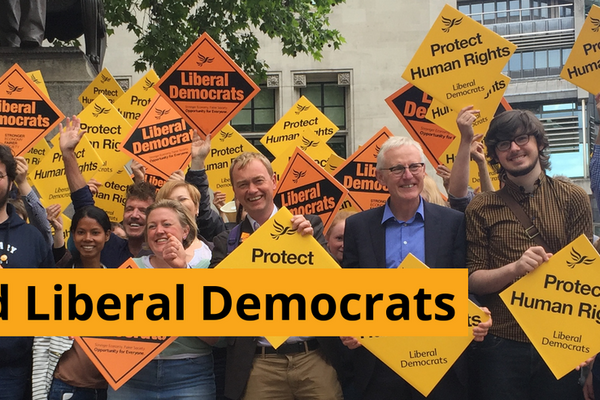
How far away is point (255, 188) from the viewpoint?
5.03 metres

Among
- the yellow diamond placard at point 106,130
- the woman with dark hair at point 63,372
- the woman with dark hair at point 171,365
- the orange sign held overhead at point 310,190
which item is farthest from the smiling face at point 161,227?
the yellow diamond placard at point 106,130

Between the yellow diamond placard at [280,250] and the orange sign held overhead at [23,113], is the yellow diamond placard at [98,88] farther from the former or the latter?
the yellow diamond placard at [280,250]

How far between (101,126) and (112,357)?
135 inches

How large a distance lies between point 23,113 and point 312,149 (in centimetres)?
283

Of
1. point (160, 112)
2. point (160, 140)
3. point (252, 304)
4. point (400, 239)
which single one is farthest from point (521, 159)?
point (160, 112)

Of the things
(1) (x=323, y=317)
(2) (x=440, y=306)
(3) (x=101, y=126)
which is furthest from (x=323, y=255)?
(3) (x=101, y=126)

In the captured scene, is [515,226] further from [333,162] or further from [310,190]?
[333,162]

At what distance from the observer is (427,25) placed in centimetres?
2106

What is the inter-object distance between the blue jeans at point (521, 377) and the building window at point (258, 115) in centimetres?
1712

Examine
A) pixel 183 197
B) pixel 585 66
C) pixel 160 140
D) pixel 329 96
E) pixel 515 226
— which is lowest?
pixel 515 226

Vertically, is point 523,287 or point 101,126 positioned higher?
point 101,126

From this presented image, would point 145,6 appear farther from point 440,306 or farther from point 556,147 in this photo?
point 556,147

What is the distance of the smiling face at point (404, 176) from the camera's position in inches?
183

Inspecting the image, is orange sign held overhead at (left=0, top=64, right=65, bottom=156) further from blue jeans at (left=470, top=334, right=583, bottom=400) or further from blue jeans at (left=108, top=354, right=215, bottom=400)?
blue jeans at (left=470, top=334, right=583, bottom=400)
